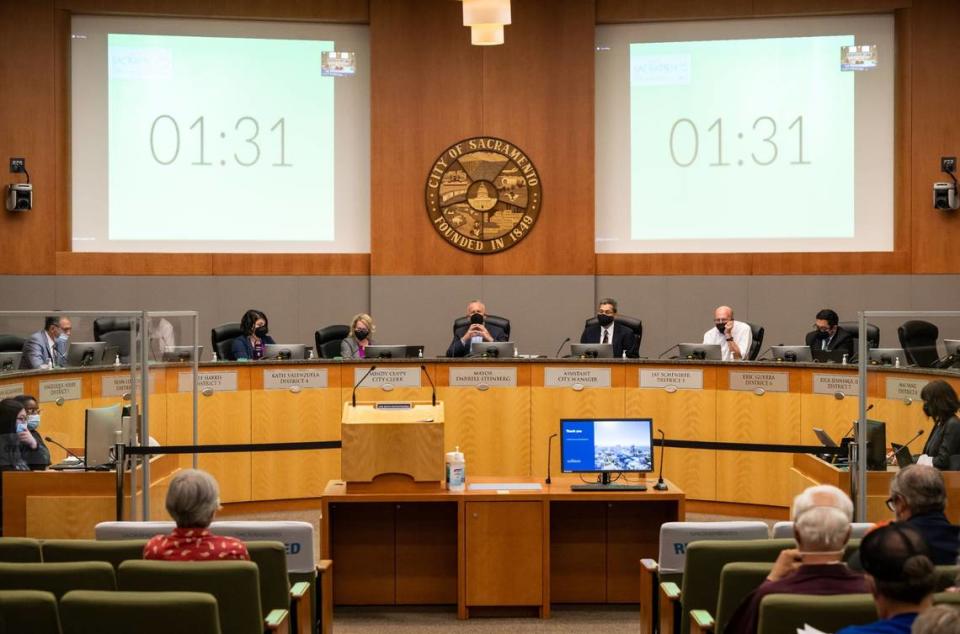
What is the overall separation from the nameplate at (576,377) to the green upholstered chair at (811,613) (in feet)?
17.5

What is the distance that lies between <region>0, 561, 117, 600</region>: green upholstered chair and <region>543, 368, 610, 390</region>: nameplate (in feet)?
16.6

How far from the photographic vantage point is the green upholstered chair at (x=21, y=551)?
13.7 ft

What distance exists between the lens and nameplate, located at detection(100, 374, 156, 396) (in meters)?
6.54

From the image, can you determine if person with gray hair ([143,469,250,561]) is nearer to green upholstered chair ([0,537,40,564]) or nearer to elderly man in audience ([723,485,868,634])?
green upholstered chair ([0,537,40,564])

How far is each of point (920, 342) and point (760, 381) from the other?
54.7 inches

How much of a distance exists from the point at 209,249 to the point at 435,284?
7.67ft

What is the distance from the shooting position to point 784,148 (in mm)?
11523

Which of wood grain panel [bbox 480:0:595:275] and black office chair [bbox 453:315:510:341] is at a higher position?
wood grain panel [bbox 480:0:595:275]

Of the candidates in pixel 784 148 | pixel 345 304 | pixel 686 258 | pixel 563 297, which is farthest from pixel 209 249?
pixel 784 148

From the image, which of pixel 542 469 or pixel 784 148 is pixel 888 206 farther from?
pixel 542 469

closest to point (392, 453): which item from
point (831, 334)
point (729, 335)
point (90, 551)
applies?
point (90, 551)

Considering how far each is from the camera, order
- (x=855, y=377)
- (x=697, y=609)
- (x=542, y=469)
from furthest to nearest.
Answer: (x=542, y=469), (x=855, y=377), (x=697, y=609)

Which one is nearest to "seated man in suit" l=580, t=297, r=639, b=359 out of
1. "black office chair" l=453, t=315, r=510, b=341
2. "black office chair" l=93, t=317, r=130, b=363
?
"black office chair" l=453, t=315, r=510, b=341

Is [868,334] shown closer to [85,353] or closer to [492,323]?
[492,323]
